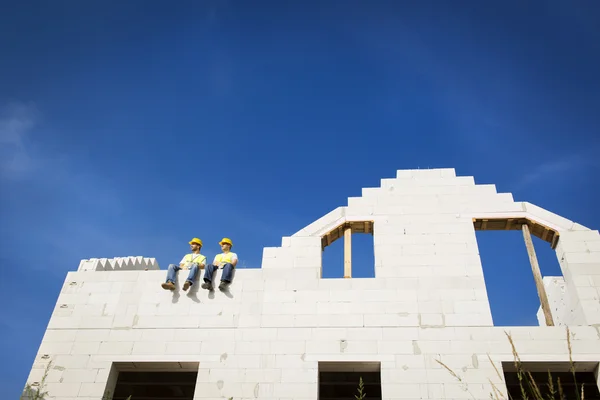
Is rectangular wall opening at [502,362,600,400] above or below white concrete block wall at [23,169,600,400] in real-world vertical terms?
below

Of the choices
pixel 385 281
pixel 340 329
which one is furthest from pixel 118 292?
pixel 385 281

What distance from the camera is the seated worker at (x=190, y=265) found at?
1314 cm

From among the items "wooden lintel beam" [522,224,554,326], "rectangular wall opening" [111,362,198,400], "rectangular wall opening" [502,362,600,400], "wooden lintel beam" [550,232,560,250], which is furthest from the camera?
"wooden lintel beam" [550,232,560,250]

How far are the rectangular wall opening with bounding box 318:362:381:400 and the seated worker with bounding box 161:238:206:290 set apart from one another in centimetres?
399

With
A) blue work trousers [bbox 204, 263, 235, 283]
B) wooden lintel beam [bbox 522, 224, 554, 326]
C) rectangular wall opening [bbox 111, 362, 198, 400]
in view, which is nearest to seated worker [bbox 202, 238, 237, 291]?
blue work trousers [bbox 204, 263, 235, 283]

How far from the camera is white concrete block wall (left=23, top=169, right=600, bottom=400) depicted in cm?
1155

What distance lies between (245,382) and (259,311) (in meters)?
1.77

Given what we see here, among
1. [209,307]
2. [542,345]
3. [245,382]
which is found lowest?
[245,382]

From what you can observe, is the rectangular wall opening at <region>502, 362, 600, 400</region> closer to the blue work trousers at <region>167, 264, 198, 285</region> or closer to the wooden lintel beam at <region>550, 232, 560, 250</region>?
the wooden lintel beam at <region>550, 232, 560, 250</region>

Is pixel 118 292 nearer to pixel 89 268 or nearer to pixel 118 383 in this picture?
pixel 89 268

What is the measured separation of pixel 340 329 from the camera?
12219mm

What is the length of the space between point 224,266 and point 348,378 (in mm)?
4383

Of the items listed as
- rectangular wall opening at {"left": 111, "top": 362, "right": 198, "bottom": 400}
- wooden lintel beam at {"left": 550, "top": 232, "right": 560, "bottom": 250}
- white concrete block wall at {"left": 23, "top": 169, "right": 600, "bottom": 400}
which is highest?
wooden lintel beam at {"left": 550, "top": 232, "right": 560, "bottom": 250}

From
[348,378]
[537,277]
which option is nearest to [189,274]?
[348,378]
